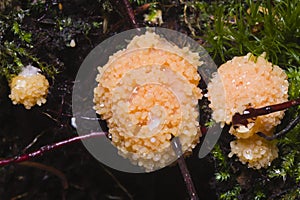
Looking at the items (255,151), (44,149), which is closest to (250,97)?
(255,151)

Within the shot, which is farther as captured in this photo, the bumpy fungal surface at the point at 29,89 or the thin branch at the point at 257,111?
the bumpy fungal surface at the point at 29,89

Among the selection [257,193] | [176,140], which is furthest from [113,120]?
[257,193]

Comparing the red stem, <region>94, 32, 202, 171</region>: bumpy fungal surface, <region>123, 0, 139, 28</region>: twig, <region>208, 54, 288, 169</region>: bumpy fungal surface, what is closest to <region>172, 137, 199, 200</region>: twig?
<region>94, 32, 202, 171</region>: bumpy fungal surface

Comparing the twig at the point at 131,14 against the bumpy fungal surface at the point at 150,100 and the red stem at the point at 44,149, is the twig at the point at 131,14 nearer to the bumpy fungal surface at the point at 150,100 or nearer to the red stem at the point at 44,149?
the bumpy fungal surface at the point at 150,100

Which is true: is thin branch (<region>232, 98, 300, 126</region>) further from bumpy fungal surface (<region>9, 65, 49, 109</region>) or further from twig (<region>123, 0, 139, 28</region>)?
bumpy fungal surface (<region>9, 65, 49, 109</region>)

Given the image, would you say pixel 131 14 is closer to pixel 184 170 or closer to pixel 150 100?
pixel 150 100

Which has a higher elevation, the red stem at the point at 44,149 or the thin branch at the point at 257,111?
the thin branch at the point at 257,111

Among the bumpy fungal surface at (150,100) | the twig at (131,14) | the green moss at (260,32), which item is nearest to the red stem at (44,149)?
the bumpy fungal surface at (150,100)

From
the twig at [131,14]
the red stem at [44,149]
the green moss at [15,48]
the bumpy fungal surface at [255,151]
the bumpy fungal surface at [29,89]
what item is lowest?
the red stem at [44,149]
